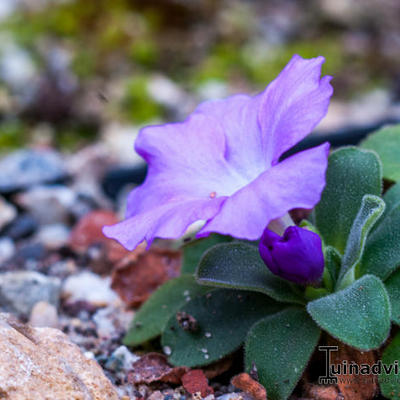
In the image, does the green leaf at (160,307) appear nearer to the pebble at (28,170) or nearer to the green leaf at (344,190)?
the green leaf at (344,190)

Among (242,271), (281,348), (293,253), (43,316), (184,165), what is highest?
(184,165)

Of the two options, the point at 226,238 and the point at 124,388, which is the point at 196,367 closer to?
the point at 124,388

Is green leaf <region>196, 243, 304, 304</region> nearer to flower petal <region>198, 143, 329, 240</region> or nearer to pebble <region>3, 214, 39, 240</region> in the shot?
flower petal <region>198, 143, 329, 240</region>

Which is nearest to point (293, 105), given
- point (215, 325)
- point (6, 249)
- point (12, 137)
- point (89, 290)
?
point (215, 325)

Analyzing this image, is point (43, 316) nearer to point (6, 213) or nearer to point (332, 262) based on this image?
point (332, 262)

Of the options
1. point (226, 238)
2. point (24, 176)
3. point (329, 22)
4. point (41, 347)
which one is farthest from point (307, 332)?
point (329, 22)

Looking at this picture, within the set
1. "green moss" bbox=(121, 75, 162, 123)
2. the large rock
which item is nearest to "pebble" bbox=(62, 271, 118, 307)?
the large rock

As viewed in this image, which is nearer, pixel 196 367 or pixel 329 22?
pixel 196 367
